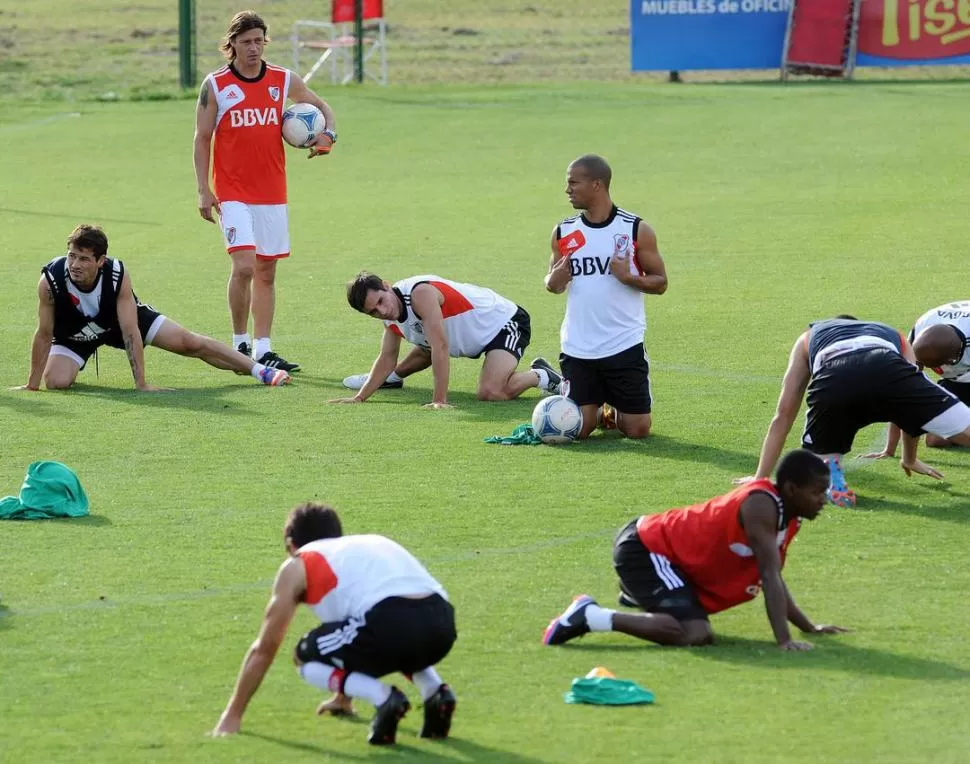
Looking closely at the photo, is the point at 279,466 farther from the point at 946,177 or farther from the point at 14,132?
the point at 14,132

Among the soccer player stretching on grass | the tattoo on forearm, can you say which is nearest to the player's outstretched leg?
the tattoo on forearm

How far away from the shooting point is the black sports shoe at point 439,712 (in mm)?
5766

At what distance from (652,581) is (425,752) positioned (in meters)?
1.52

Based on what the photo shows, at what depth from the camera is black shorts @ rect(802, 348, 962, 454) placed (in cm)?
851

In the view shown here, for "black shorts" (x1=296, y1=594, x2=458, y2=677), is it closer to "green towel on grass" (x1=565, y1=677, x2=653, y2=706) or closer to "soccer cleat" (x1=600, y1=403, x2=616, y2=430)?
"green towel on grass" (x1=565, y1=677, x2=653, y2=706)

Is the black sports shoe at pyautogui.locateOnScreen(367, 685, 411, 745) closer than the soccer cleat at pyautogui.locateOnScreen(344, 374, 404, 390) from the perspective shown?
Yes

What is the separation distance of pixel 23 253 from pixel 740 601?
12.7 m

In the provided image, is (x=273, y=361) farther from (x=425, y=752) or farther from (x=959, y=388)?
(x=425, y=752)

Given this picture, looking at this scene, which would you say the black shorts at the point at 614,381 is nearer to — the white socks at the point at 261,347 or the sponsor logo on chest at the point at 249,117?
the white socks at the point at 261,347

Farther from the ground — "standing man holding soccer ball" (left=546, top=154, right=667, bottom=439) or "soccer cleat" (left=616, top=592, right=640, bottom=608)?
"standing man holding soccer ball" (left=546, top=154, right=667, bottom=439)

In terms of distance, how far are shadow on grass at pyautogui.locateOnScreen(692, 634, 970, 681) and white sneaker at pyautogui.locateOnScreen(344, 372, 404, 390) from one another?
555cm

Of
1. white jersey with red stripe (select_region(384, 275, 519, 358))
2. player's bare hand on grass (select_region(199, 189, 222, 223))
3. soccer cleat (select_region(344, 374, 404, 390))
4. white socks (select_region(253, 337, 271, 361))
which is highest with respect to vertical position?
player's bare hand on grass (select_region(199, 189, 222, 223))

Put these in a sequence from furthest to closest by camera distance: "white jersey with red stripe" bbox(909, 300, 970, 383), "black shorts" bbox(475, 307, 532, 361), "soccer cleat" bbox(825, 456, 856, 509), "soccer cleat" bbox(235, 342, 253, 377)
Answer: "soccer cleat" bbox(235, 342, 253, 377)
"black shorts" bbox(475, 307, 532, 361)
"white jersey with red stripe" bbox(909, 300, 970, 383)
"soccer cleat" bbox(825, 456, 856, 509)

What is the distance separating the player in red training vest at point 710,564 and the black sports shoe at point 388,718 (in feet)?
3.95
